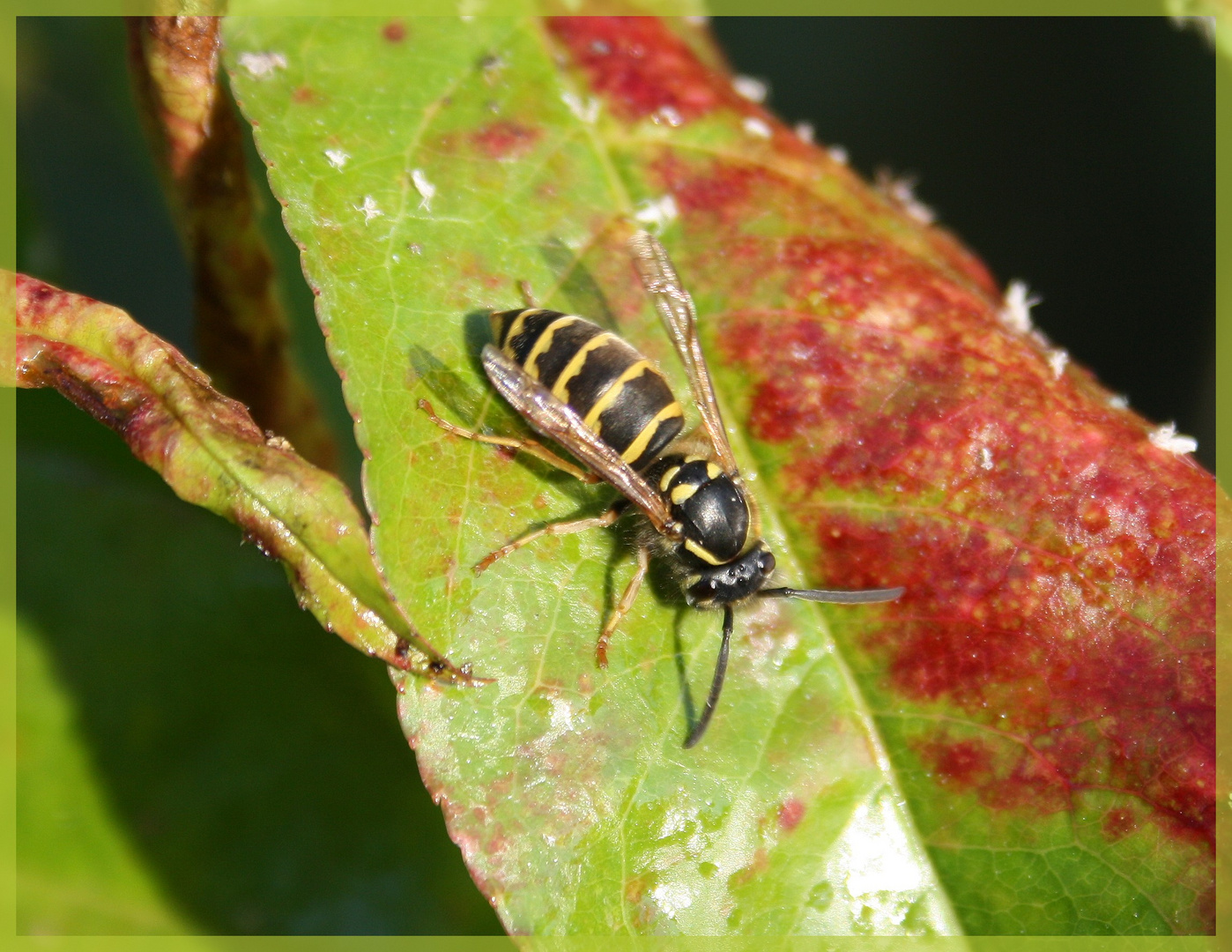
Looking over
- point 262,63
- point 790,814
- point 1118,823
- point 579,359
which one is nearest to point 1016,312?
point 579,359

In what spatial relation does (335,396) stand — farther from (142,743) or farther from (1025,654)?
(1025,654)

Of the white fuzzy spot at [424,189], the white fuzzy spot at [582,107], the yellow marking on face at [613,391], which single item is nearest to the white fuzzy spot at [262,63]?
the white fuzzy spot at [424,189]

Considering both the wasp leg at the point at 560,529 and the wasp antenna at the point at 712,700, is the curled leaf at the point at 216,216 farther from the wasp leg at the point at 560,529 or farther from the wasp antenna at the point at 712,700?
the wasp antenna at the point at 712,700

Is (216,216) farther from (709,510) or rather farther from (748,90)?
(748,90)

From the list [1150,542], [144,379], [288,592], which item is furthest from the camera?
[288,592]

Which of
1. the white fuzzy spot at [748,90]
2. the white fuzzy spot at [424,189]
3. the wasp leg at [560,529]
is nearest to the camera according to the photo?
the wasp leg at [560,529]

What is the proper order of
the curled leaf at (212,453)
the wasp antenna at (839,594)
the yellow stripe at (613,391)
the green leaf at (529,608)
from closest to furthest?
the curled leaf at (212,453), the green leaf at (529,608), the wasp antenna at (839,594), the yellow stripe at (613,391)

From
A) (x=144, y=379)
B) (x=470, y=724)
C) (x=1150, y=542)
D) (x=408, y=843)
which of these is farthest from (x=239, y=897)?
(x=1150, y=542)
